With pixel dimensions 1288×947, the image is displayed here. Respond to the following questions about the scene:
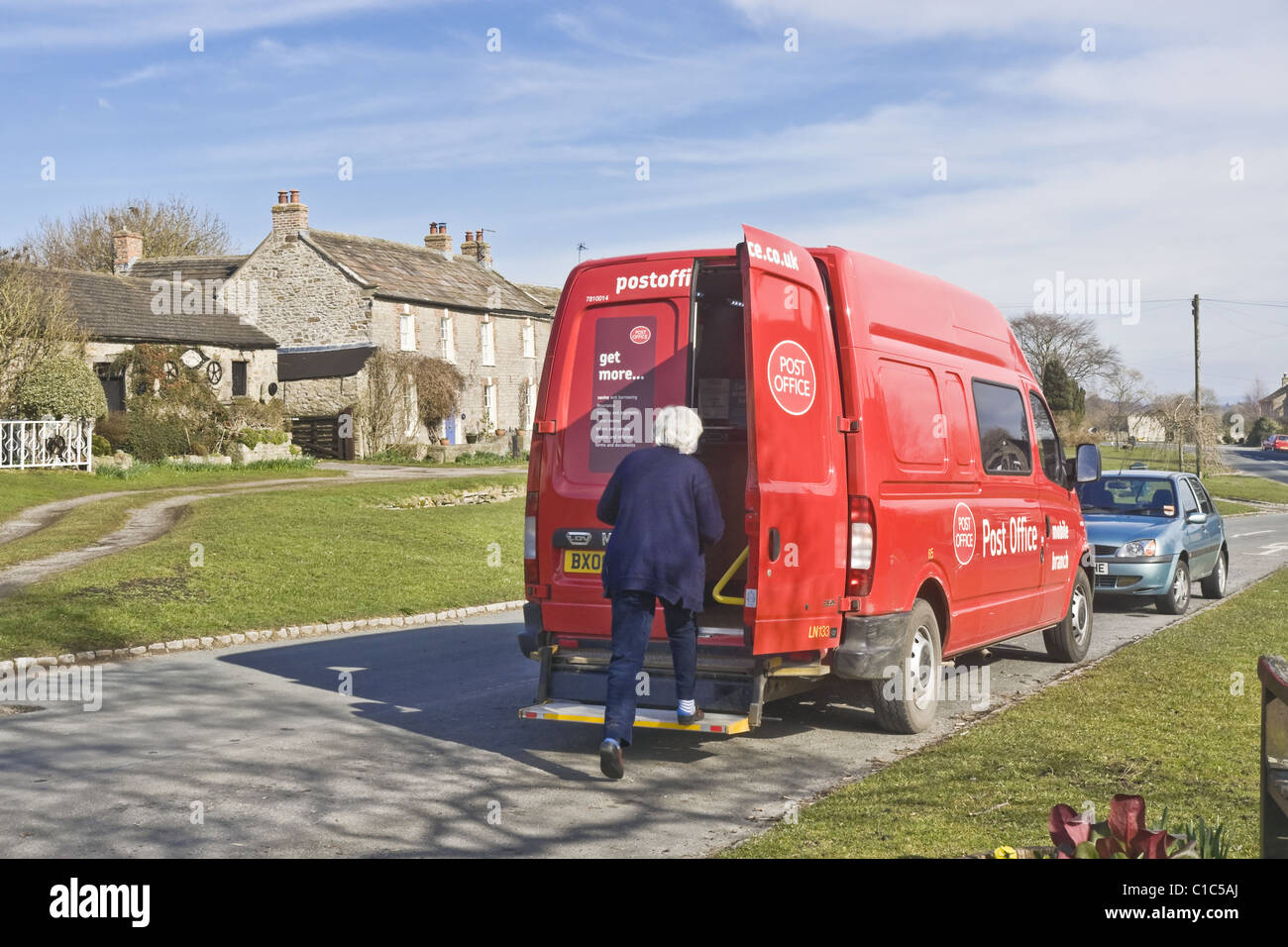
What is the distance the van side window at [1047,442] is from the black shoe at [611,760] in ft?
18.4

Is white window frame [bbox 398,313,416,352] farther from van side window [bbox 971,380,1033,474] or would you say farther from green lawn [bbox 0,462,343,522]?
van side window [bbox 971,380,1033,474]

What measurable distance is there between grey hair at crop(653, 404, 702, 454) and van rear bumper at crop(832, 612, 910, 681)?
1.56m

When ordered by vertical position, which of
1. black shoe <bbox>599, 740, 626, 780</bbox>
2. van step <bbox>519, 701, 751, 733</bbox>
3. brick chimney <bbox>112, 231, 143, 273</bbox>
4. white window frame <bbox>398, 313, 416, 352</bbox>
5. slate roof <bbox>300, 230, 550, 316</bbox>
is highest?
brick chimney <bbox>112, 231, 143, 273</bbox>

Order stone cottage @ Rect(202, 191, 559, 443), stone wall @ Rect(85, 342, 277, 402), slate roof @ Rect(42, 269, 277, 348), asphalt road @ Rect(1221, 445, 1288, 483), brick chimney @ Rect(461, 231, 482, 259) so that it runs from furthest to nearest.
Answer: asphalt road @ Rect(1221, 445, 1288, 483), brick chimney @ Rect(461, 231, 482, 259), stone cottage @ Rect(202, 191, 559, 443), stone wall @ Rect(85, 342, 277, 402), slate roof @ Rect(42, 269, 277, 348)

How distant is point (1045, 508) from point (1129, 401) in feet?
248

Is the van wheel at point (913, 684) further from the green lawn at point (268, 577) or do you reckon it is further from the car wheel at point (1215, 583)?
the car wheel at point (1215, 583)

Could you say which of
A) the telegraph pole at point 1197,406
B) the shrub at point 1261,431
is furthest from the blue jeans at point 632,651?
the shrub at point 1261,431

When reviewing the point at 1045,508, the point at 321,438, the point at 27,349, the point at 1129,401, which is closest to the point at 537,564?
the point at 1045,508

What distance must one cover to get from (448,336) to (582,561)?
1742 inches

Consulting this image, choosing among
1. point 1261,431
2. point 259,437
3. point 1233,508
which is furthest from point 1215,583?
point 1261,431

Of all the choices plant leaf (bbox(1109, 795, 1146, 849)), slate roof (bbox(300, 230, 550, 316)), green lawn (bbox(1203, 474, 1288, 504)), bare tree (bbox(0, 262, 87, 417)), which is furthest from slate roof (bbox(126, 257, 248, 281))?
plant leaf (bbox(1109, 795, 1146, 849))

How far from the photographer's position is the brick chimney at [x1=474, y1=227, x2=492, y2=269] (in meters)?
58.0

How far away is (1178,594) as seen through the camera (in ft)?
51.3

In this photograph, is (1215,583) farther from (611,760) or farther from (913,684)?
(611,760)
